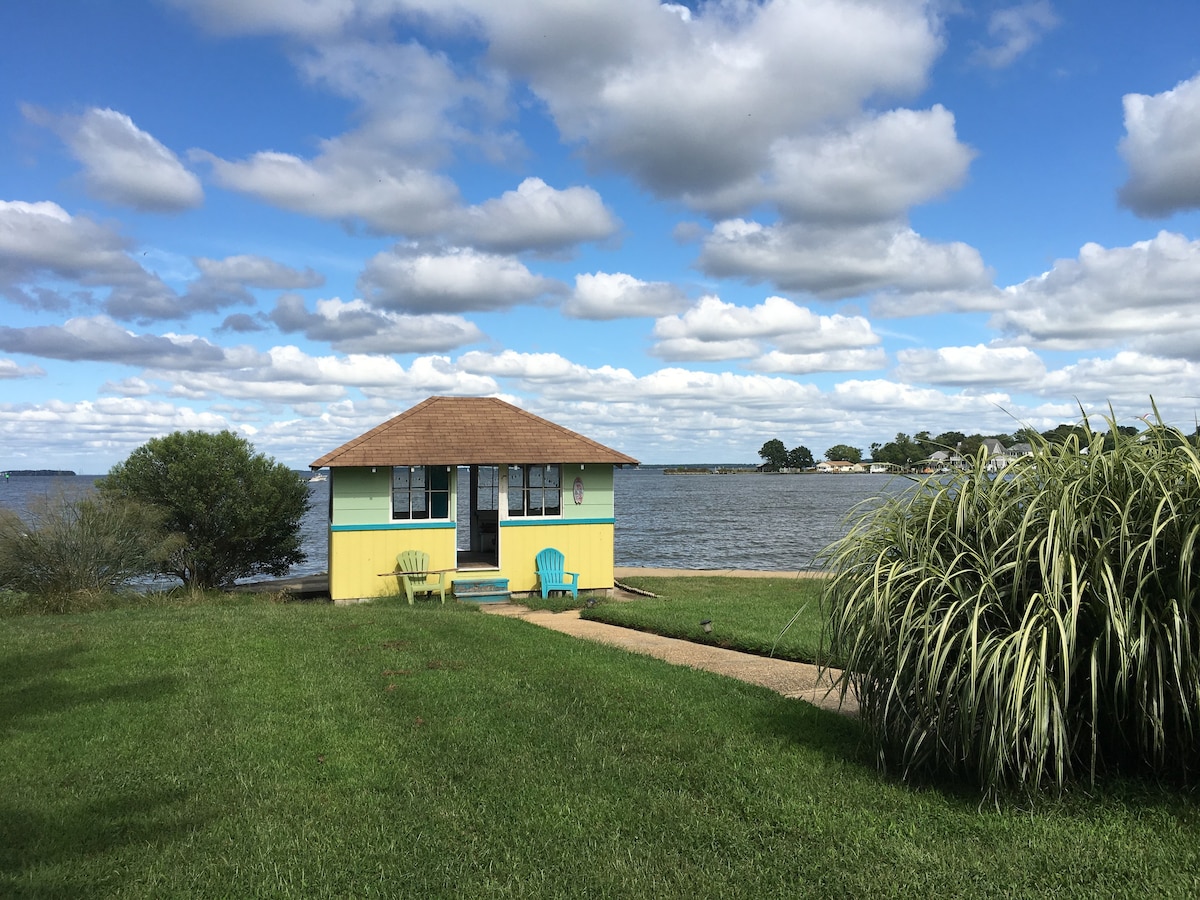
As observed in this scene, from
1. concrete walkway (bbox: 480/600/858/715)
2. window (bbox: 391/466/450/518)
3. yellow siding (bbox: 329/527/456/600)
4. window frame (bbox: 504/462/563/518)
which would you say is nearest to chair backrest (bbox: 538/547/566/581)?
window frame (bbox: 504/462/563/518)

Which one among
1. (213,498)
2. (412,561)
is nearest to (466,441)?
(412,561)

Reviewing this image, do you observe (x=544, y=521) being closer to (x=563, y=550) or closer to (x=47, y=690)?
(x=563, y=550)

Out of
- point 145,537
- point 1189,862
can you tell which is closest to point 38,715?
point 1189,862

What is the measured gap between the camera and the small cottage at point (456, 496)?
16562 millimetres

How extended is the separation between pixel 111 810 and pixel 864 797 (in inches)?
165

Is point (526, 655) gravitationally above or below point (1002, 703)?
below

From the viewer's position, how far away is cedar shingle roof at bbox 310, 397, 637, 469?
54.9 feet

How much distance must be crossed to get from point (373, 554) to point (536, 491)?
3313mm

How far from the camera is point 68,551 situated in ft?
49.3

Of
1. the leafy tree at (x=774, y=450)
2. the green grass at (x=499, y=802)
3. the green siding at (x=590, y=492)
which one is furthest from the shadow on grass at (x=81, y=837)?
the leafy tree at (x=774, y=450)

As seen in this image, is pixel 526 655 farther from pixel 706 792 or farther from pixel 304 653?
pixel 706 792

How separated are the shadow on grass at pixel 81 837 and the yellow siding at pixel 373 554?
445 inches

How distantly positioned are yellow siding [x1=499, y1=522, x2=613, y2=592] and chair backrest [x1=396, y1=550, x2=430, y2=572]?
4.84 ft

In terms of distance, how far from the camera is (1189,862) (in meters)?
4.06
